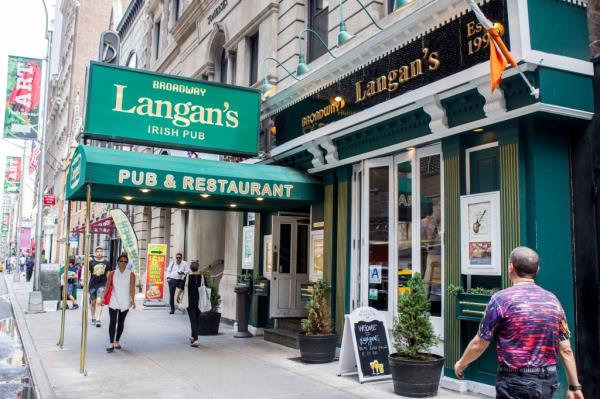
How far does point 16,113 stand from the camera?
26.9 meters

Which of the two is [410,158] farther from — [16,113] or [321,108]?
[16,113]

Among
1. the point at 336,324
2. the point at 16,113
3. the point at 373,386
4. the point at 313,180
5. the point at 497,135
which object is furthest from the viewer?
the point at 16,113

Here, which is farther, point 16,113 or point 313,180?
point 16,113

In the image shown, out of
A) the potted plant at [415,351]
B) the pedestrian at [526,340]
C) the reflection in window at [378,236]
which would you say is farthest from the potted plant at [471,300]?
the pedestrian at [526,340]

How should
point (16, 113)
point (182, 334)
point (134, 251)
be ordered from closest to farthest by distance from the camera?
point (182, 334)
point (134, 251)
point (16, 113)

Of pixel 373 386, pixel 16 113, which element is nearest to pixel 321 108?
pixel 373 386

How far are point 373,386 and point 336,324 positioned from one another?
2468 mm

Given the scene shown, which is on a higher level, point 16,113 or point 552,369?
point 16,113

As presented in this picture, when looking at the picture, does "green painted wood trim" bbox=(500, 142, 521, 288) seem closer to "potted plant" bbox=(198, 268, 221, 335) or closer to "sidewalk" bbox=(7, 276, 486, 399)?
"sidewalk" bbox=(7, 276, 486, 399)

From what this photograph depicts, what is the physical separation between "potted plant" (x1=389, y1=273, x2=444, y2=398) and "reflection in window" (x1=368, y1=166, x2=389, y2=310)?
1.88 m

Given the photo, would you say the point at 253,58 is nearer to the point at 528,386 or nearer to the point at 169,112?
the point at 169,112

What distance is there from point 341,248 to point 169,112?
166 inches

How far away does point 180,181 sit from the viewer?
32.2 ft

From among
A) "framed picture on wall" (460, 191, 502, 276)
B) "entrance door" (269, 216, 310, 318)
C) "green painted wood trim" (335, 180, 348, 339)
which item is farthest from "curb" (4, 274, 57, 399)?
"framed picture on wall" (460, 191, 502, 276)
